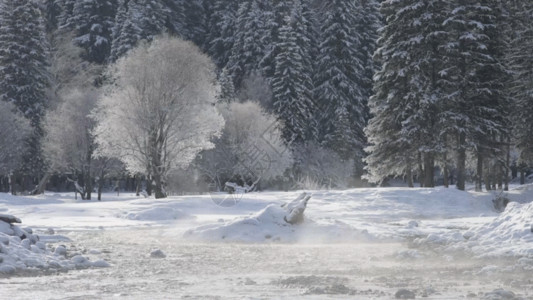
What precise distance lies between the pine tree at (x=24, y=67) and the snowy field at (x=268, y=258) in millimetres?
34650

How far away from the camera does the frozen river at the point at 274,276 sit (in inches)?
421

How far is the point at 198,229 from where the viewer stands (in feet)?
68.0

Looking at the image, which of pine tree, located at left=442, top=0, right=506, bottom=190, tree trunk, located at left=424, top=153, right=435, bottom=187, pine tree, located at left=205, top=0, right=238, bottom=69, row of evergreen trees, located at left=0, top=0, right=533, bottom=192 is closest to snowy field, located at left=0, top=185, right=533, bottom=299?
tree trunk, located at left=424, top=153, right=435, bottom=187

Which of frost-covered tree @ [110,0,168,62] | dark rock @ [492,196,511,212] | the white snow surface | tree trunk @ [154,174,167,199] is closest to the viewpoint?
the white snow surface

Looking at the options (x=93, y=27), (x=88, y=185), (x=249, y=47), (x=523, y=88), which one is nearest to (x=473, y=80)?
(x=523, y=88)

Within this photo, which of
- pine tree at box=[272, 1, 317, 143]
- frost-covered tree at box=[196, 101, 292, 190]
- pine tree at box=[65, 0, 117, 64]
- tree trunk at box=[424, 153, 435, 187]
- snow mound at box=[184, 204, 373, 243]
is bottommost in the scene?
snow mound at box=[184, 204, 373, 243]

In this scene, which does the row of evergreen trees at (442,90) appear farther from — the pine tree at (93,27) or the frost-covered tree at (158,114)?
the pine tree at (93,27)

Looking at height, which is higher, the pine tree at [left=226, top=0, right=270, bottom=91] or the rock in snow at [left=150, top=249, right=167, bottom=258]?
the pine tree at [left=226, top=0, right=270, bottom=91]

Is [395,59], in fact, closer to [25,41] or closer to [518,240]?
[518,240]

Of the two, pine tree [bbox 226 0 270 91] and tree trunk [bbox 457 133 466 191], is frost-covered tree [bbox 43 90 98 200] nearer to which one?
pine tree [bbox 226 0 270 91]

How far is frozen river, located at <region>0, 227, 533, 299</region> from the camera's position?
10.7m

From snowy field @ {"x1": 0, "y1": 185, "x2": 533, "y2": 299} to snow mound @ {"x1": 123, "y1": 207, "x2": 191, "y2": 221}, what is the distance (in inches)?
A: 3.1

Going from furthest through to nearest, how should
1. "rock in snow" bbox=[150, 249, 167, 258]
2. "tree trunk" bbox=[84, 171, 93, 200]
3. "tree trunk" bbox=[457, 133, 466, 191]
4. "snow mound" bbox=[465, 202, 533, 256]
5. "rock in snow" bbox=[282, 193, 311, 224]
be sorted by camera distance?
"tree trunk" bbox=[84, 171, 93, 200]
"tree trunk" bbox=[457, 133, 466, 191]
"rock in snow" bbox=[282, 193, 311, 224]
"rock in snow" bbox=[150, 249, 167, 258]
"snow mound" bbox=[465, 202, 533, 256]

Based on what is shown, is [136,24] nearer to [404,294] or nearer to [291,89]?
[291,89]
